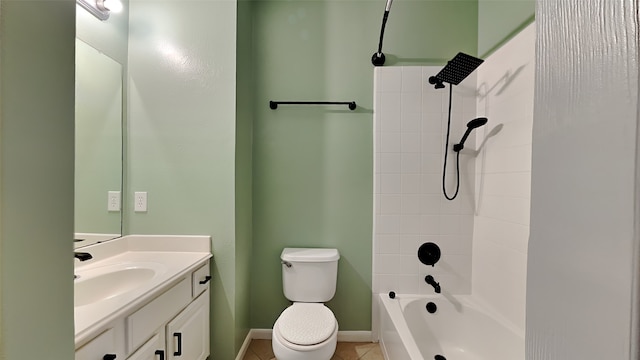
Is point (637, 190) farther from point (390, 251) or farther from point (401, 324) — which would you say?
point (390, 251)

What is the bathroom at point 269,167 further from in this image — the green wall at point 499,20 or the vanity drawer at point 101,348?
the vanity drawer at point 101,348

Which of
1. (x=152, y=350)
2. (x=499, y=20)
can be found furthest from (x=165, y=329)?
(x=499, y=20)

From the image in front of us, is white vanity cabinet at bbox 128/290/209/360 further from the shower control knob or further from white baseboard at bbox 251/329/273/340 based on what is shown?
the shower control knob

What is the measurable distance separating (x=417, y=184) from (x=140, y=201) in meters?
1.86

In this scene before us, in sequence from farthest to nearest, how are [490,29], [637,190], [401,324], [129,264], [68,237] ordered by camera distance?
[490,29]
[401,324]
[129,264]
[68,237]
[637,190]

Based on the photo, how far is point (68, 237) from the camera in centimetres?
52

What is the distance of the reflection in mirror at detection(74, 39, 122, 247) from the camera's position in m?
1.39

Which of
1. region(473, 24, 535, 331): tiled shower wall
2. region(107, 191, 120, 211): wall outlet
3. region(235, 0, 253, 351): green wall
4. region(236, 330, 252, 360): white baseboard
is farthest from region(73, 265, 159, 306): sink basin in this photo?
region(473, 24, 535, 331): tiled shower wall

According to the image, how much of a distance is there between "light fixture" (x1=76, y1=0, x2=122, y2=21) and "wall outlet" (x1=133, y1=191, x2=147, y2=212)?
974mm

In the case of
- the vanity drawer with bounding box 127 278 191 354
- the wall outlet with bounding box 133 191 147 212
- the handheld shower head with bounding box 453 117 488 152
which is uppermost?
the handheld shower head with bounding box 453 117 488 152

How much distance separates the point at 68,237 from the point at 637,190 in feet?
2.66

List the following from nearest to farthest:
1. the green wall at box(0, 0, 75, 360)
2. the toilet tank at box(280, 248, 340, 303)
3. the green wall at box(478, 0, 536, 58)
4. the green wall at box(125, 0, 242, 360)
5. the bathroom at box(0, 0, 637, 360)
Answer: the bathroom at box(0, 0, 637, 360) < the green wall at box(0, 0, 75, 360) < the green wall at box(478, 0, 536, 58) < the green wall at box(125, 0, 242, 360) < the toilet tank at box(280, 248, 340, 303)

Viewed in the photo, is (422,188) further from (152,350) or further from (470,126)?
(152,350)

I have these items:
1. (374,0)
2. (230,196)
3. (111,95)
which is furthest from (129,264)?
(374,0)
